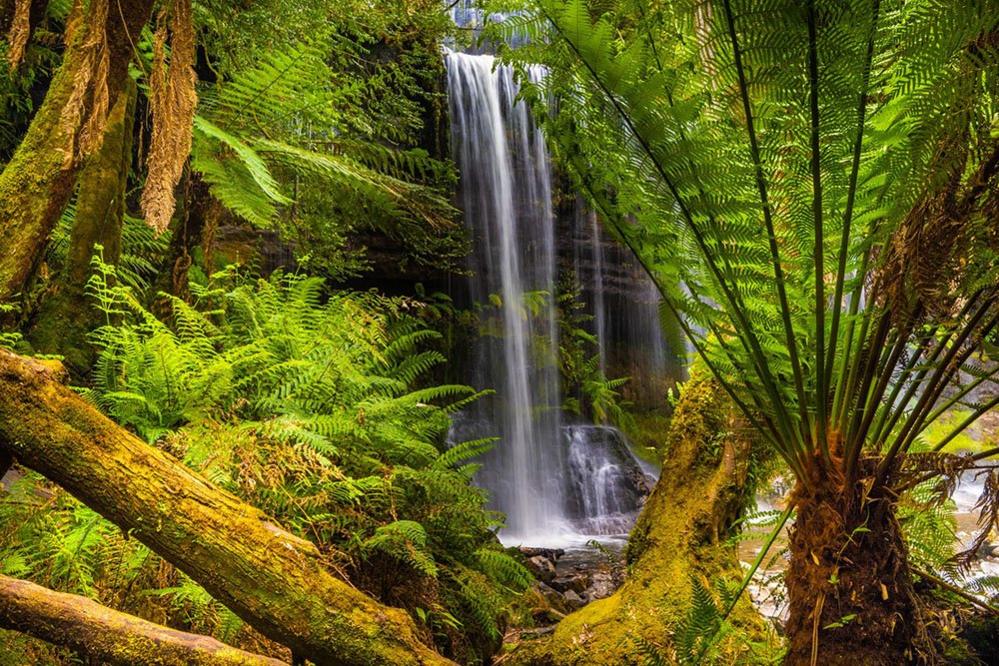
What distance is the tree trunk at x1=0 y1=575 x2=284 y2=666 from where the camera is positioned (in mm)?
1407

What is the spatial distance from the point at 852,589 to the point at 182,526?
152cm

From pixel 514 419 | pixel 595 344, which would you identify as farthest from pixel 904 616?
pixel 595 344

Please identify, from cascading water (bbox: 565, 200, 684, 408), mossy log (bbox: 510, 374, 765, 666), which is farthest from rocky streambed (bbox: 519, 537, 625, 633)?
cascading water (bbox: 565, 200, 684, 408)

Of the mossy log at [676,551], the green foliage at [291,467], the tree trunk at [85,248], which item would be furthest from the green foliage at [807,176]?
the tree trunk at [85,248]

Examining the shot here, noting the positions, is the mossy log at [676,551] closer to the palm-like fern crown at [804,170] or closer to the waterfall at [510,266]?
the palm-like fern crown at [804,170]

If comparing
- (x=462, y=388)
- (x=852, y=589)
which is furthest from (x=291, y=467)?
(x=852, y=589)

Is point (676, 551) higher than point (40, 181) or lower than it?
lower

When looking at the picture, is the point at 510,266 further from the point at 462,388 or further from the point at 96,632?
the point at 96,632

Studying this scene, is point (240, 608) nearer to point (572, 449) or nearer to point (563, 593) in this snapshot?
point (563, 593)

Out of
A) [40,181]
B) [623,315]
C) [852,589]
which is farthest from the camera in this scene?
[623,315]

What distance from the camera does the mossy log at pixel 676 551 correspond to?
216 cm

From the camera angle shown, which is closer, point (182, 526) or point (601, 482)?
point (182, 526)

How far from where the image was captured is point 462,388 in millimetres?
3410

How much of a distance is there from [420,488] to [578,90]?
69.5 inches
